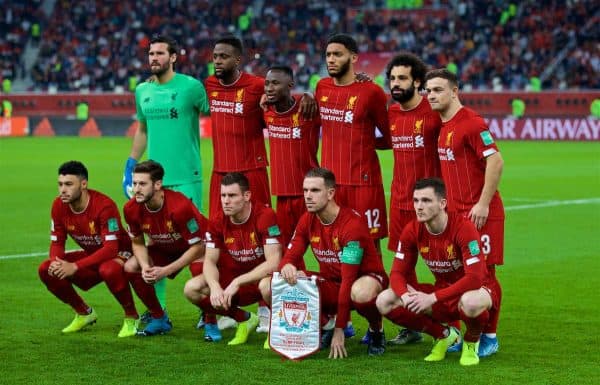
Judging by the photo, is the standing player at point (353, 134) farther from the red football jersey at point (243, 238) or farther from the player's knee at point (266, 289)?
the player's knee at point (266, 289)

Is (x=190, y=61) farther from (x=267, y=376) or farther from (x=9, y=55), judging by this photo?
(x=267, y=376)

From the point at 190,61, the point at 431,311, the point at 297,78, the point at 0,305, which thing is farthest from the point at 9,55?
the point at 431,311

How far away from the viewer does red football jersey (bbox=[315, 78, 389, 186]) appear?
9031mm

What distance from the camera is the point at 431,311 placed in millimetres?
8062

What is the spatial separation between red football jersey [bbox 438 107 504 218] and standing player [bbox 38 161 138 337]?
2.71 meters

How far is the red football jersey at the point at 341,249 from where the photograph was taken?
8430 mm

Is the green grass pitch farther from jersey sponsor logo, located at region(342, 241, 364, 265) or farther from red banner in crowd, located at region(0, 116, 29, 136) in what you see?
red banner in crowd, located at region(0, 116, 29, 136)

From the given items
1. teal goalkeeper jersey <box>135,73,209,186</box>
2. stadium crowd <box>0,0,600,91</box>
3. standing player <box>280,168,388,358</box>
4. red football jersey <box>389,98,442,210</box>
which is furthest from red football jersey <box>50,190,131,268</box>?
stadium crowd <box>0,0,600,91</box>

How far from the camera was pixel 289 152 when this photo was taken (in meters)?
9.37

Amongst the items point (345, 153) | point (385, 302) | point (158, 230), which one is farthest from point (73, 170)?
point (385, 302)

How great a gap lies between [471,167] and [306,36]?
39.5m

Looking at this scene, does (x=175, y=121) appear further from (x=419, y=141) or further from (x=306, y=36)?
(x=306, y=36)

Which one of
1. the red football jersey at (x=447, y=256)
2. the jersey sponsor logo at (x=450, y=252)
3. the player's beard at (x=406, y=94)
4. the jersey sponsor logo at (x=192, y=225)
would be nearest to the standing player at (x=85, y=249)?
the jersey sponsor logo at (x=192, y=225)

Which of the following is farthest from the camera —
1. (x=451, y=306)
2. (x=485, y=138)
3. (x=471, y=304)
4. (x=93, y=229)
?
(x=93, y=229)
